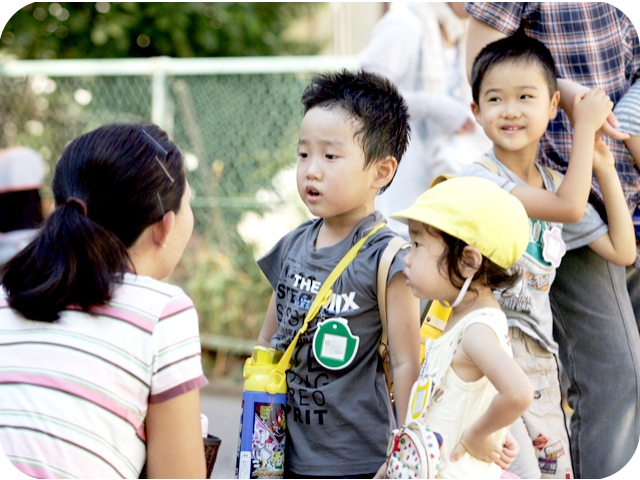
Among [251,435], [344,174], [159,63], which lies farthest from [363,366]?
[159,63]

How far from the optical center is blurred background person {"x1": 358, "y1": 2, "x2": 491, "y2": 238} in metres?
3.50

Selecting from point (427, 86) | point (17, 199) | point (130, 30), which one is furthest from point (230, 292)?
point (130, 30)

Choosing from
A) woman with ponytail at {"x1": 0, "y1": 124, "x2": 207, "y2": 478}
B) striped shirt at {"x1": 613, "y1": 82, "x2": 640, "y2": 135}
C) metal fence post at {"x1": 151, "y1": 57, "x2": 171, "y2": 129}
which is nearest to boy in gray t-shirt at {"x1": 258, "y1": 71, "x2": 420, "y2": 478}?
woman with ponytail at {"x1": 0, "y1": 124, "x2": 207, "y2": 478}

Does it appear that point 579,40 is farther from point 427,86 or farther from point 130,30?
point 130,30

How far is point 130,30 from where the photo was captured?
8.23 m

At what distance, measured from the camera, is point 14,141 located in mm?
7172

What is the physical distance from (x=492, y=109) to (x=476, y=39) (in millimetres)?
357

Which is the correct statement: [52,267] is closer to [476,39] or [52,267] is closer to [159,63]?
[476,39]

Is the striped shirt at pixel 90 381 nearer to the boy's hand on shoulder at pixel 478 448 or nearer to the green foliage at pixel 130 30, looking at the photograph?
the boy's hand on shoulder at pixel 478 448

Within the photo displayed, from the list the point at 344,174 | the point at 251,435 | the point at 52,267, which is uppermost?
the point at 344,174

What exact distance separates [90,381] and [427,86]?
228 centimetres

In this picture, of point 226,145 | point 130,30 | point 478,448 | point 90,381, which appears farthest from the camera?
point 130,30

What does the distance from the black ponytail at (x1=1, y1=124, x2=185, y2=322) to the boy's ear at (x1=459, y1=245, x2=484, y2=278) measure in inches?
30.2

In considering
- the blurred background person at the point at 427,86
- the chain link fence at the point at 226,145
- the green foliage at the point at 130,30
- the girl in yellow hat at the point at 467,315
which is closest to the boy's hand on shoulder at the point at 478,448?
the girl in yellow hat at the point at 467,315
